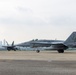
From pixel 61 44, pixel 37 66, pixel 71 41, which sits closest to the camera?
pixel 37 66

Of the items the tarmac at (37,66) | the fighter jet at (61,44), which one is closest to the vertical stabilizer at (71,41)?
the fighter jet at (61,44)

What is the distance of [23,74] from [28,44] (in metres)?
73.7

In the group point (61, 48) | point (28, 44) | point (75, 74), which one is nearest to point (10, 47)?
point (28, 44)

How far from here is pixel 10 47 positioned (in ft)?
397

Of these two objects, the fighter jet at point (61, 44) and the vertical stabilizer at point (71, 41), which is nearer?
the vertical stabilizer at point (71, 41)

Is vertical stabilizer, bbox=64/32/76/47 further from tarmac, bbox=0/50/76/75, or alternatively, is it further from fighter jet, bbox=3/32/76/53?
tarmac, bbox=0/50/76/75

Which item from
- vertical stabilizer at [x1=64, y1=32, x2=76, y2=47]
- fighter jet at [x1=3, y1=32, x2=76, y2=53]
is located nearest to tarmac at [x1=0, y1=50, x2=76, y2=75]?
vertical stabilizer at [x1=64, y1=32, x2=76, y2=47]

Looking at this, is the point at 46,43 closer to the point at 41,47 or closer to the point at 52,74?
the point at 41,47

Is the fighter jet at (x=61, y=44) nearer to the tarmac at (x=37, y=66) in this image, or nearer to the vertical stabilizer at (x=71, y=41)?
the vertical stabilizer at (x=71, y=41)

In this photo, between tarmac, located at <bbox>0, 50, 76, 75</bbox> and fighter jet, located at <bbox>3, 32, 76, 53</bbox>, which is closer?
tarmac, located at <bbox>0, 50, 76, 75</bbox>

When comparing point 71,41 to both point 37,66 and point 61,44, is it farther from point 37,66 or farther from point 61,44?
point 37,66

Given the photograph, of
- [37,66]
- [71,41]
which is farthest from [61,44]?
[37,66]

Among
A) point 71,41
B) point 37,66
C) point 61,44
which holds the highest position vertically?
point 71,41

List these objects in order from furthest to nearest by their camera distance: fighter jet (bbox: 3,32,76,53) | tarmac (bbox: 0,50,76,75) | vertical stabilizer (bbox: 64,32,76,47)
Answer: fighter jet (bbox: 3,32,76,53) → vertical stabilizer (bbox: 64,32,76,47) → tarmac (bbox: 0,50,76,75)
